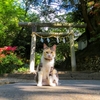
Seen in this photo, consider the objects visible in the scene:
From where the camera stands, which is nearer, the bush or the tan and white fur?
the tan and white fur

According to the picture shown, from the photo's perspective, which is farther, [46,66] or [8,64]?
[8,64]

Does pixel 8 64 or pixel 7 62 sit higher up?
pixel 7 62

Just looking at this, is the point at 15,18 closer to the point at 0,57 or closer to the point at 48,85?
the point at 0,57

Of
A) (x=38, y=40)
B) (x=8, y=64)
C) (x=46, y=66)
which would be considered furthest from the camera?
(x=38, y=40)

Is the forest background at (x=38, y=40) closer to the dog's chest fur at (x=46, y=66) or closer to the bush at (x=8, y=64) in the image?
the bush at (x=8, y=64)

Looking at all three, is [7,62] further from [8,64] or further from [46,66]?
[46,66]

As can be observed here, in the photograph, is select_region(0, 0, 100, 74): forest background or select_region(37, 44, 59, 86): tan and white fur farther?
select_region(0, 0, 100, 74): forest background

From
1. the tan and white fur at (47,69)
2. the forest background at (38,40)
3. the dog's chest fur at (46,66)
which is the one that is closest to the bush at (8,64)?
the forest background at (38,40)

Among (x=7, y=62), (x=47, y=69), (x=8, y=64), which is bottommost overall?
(x=47, y=69)

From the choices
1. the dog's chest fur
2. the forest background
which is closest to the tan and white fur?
the dog's chest fur

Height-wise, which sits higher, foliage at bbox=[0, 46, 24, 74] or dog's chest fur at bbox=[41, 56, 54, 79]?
foliage at bbox=[0, 46, 24, 74]

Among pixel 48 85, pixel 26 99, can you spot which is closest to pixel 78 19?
pixel 48 85

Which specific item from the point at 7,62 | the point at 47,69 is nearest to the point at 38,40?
the point at 7,62

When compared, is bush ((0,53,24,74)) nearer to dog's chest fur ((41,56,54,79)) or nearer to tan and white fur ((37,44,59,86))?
tan and white fur ((37,44,59,86))
